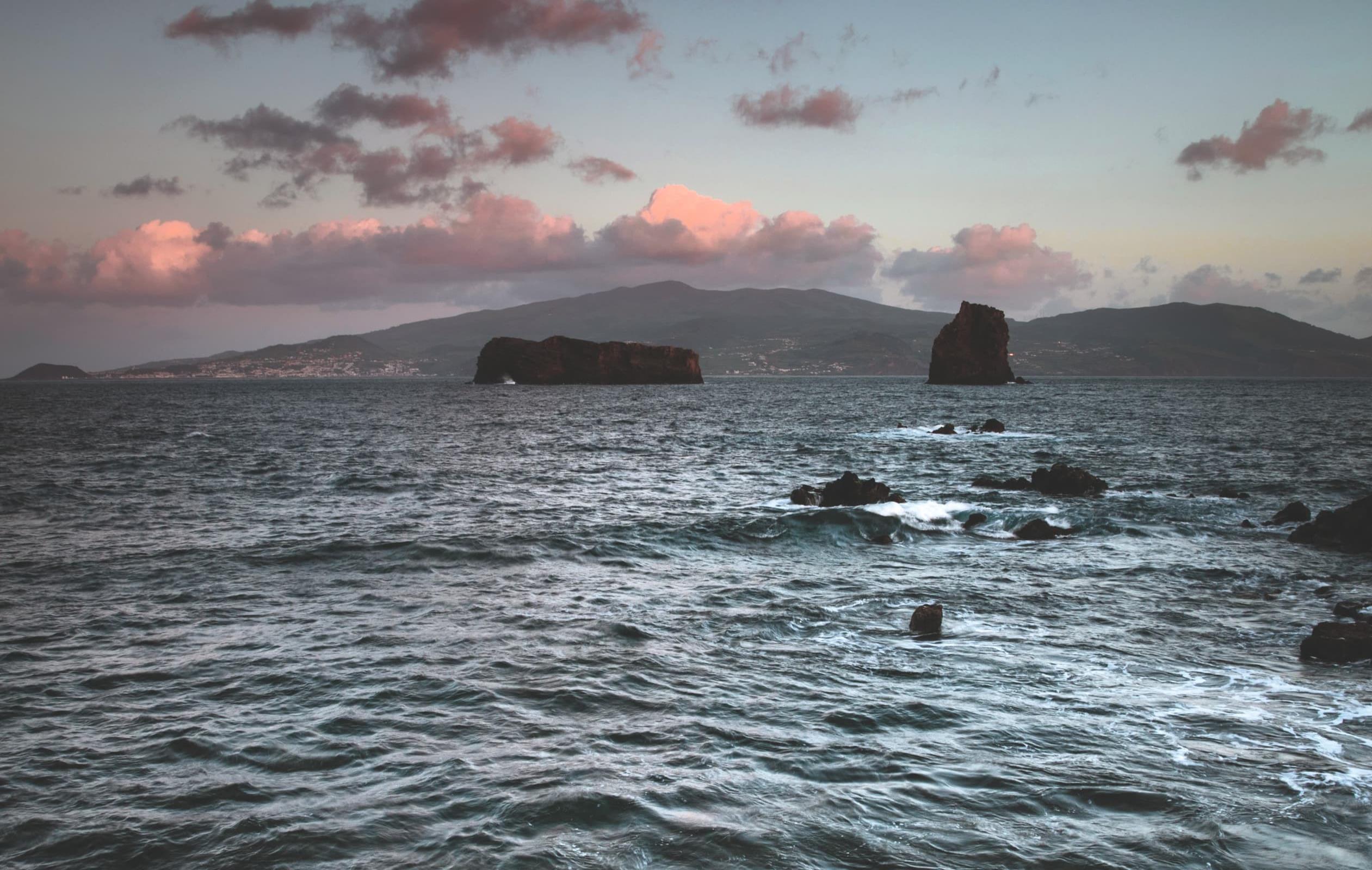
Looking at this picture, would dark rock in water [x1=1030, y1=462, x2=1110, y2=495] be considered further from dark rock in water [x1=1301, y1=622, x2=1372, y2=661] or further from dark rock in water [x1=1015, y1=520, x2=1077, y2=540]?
dark rock in water [x1=1301, y1=622, x2=1372, y2=661]

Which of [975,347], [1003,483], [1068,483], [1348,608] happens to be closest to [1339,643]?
[1348,608]

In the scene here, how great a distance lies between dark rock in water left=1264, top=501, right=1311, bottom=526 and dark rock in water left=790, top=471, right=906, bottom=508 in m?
12.1

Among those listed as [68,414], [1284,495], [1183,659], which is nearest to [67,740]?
[1183,659]

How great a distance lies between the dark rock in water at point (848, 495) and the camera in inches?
1209

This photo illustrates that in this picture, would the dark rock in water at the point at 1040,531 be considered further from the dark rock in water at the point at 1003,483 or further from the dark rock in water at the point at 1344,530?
the dark rock in water at the point at 1003,483

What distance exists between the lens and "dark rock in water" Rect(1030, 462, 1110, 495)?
3491cm

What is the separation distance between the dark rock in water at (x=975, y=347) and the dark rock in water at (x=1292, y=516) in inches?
6472

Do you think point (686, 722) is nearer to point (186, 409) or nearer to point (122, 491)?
point (122, 491)

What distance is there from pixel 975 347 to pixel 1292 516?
562ft

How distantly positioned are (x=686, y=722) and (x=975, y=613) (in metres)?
8.58

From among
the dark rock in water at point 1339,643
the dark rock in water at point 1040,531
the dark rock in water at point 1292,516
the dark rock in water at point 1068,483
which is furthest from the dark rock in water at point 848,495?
the dark rock in water at point 1339,643

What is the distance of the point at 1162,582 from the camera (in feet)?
69.1

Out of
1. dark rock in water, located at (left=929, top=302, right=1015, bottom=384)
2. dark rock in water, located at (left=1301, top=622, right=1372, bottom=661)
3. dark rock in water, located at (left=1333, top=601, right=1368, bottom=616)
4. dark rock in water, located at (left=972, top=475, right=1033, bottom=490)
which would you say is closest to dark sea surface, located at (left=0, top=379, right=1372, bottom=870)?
dark rock in water, located at (left=1333, top=601, right=1368, bottom=616)

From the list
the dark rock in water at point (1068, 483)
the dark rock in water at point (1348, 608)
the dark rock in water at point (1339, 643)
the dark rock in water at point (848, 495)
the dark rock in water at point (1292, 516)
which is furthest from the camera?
the dark rock in water at point (1068, 483)
